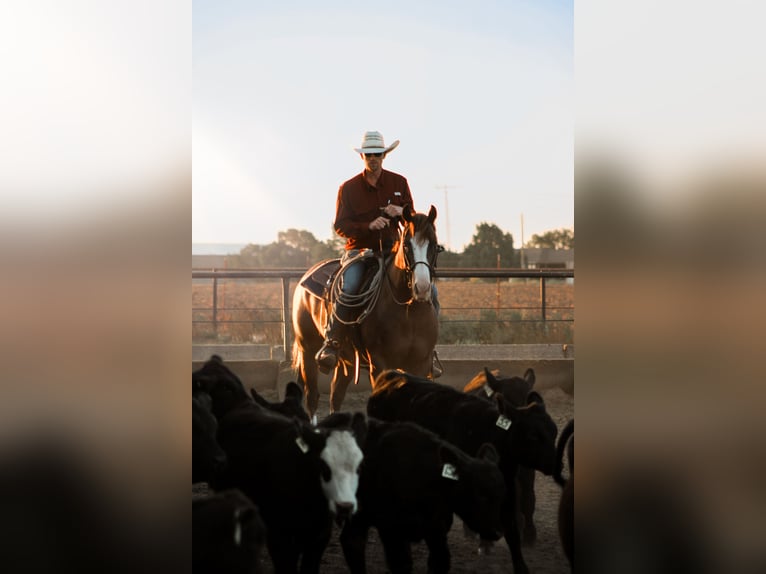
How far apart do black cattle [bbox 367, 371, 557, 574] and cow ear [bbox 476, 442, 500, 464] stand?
371 mm

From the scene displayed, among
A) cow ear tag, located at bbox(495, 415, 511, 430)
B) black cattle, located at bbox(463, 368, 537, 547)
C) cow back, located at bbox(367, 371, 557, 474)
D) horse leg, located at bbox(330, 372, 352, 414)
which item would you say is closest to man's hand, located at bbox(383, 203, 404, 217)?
cow back, located at bbox(367, 371, 557, 474)

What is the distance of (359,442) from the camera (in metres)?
4.30

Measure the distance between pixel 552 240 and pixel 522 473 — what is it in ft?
125

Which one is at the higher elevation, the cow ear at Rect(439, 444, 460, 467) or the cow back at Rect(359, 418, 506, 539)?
the cow ear at Rect(439, 444, 460, 467)

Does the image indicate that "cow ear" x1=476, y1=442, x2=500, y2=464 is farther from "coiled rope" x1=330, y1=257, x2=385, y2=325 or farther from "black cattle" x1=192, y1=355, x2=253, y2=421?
"coiled rope" x1=330, y1=257, x2=385, y2=325

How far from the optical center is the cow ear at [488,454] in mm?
4355

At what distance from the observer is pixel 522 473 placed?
531 cm

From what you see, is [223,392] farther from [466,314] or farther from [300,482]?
[466,314]

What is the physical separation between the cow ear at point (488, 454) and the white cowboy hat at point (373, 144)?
3363 mm

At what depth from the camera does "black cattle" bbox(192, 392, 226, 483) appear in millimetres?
3840

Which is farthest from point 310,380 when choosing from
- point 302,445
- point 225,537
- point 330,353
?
point 225,537
